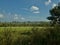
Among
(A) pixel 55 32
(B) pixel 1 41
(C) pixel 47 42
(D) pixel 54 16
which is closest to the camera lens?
(B) pixel 1 41

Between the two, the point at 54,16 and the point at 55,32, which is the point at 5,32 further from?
the point at 54,16

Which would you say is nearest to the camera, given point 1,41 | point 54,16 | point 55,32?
point 1,41

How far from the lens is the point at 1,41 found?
33.6ft

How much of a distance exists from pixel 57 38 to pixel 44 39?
87 centimetres

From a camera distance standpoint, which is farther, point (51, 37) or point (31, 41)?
point (51, 37)

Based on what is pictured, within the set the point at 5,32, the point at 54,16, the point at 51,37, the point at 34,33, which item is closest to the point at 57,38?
the point at 51,37

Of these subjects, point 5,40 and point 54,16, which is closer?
point 5,40

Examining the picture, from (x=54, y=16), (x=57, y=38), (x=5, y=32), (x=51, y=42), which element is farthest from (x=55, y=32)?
(x=54, y=16)

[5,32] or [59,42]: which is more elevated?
[5,32]

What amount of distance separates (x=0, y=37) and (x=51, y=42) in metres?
2.86

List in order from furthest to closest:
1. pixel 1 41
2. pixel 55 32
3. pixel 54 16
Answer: pixel 54 16
pixel 55 32
pixel 1 41

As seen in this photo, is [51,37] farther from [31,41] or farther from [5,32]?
[5,32]

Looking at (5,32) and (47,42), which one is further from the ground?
(5,32)

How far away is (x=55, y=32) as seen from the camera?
1203 cm
